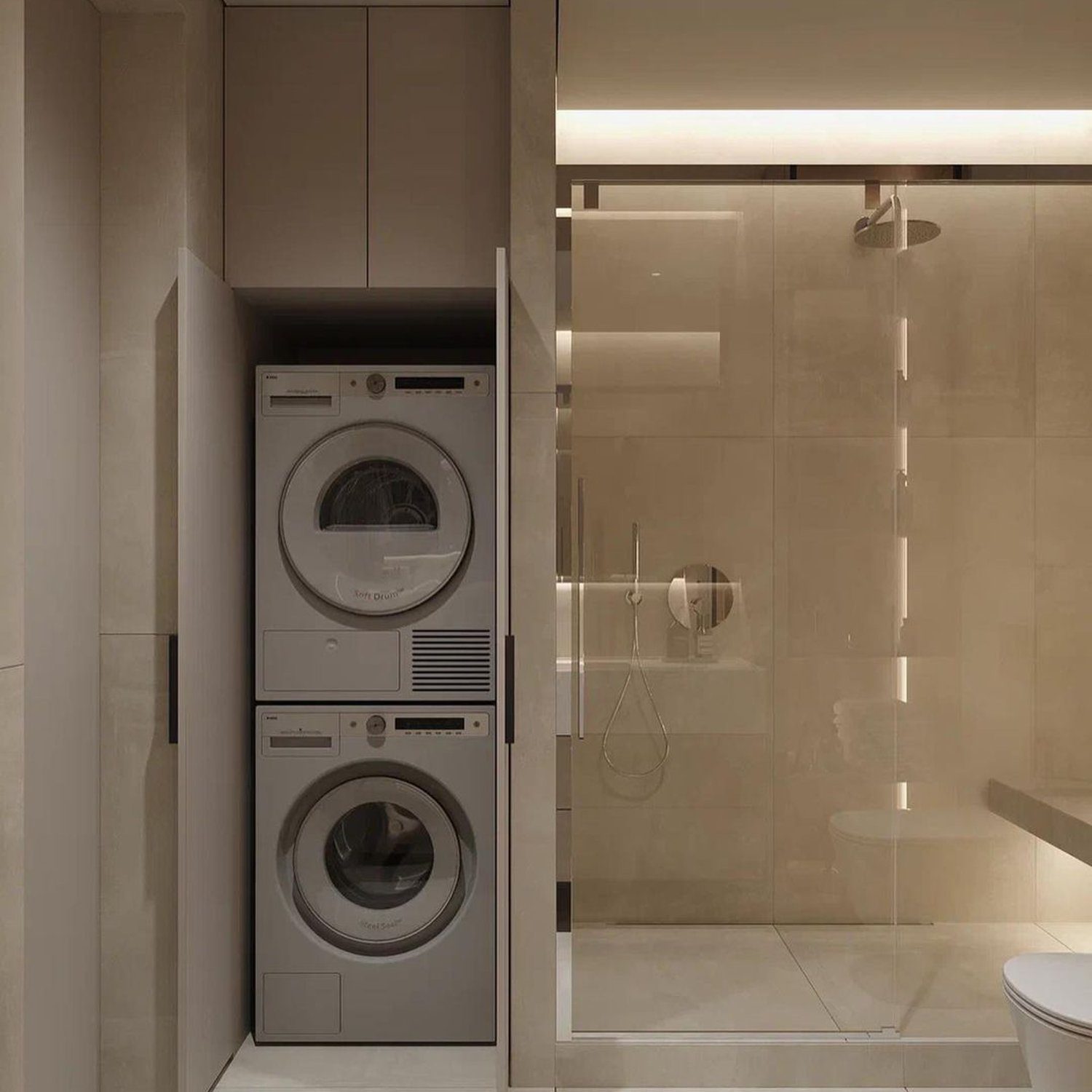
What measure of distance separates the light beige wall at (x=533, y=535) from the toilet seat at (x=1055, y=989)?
0.99m

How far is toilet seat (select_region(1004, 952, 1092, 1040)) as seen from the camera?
1.92 meters

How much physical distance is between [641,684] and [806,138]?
136 cm

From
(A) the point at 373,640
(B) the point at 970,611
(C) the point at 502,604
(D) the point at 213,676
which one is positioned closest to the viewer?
(C) the point at 502,604

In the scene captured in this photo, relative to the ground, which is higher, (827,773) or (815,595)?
(815,595)

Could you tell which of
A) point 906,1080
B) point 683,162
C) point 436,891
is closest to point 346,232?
point 683,162

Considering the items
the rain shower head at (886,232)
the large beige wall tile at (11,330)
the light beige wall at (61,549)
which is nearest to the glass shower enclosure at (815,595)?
the rain shower head at (886,232)

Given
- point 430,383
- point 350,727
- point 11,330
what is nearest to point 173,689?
point 350,727

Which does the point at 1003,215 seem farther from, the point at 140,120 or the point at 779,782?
the point at 140,120

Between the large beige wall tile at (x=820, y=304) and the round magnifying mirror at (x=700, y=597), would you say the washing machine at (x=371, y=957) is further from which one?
the large beige wall tile at (x=820, y=304)

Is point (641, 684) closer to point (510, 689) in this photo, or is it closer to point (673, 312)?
point (510, 689)

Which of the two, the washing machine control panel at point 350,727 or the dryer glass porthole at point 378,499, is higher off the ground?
the dryer glass porthole at point 378,499

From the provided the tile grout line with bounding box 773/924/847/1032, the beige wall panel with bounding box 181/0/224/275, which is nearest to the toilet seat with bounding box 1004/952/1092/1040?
the tile grout line with bounding box 773/924/847/1032

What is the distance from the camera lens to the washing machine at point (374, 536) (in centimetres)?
258

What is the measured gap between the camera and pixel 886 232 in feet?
7.97
